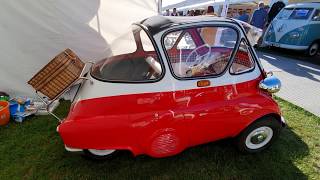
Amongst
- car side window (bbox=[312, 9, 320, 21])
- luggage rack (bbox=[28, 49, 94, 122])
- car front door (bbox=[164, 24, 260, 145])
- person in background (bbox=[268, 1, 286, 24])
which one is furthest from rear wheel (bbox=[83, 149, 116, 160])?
person in background (bbox=[268, 1, 286, 24])

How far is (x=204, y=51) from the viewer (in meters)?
2.85

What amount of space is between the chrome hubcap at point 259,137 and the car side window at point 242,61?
768 mm

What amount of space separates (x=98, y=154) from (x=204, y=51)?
5.59 ft

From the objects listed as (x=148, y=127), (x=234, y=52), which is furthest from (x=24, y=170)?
(x=234, y=52)

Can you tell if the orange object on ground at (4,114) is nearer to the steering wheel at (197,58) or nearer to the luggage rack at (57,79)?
the luggage rack at (57,79)

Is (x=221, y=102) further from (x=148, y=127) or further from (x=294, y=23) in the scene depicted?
(x=294, y=23)

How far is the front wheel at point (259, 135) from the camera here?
3.01m

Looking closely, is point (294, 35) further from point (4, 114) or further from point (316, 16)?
point (4, 114)

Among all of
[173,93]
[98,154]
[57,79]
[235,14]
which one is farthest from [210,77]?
[235,14]

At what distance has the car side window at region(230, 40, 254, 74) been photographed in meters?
2.82

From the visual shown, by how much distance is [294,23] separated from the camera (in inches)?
328

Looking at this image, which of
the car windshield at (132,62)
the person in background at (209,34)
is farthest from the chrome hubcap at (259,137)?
the car windshield at (132,62)

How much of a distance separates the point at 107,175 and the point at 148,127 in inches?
31.1

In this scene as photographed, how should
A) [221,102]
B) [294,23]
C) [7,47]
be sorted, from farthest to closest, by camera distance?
1. [294,23]
2. [7,47]
3. [221,102]
